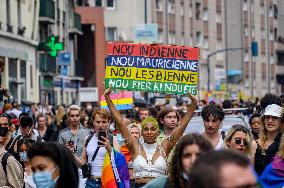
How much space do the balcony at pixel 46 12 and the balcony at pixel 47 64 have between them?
173 cm

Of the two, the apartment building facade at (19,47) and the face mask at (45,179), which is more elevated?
the apartment building facade at (19,47)

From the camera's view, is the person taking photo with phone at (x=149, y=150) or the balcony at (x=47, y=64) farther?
the balcony at (x=47, y=64)

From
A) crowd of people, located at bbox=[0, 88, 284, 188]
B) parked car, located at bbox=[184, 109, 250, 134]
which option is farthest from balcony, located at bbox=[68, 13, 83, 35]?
crowd of people, located at bbox=[0, 88, 284, 188]

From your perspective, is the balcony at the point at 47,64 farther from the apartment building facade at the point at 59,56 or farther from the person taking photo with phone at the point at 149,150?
the person taking photo with phone at the point at 149,150

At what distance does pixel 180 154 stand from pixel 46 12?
47.3m

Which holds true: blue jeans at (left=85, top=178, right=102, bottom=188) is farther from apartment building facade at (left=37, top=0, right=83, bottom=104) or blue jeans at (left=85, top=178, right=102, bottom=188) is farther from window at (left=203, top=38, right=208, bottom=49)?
window at (left=203, top=38, right=208, bottom=49)

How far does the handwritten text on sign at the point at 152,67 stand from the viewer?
1484cm

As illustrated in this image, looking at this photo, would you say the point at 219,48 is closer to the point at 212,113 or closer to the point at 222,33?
the point at 222,33

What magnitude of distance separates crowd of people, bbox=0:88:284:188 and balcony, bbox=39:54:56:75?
36737mm

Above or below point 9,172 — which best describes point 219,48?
above

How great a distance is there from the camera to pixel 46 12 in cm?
5316

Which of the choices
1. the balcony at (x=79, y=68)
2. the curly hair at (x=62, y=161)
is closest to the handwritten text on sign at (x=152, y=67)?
the curly hair at (x=62, y=161)

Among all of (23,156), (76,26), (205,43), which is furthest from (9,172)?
(205,43)

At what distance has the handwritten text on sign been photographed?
48.7 feet
